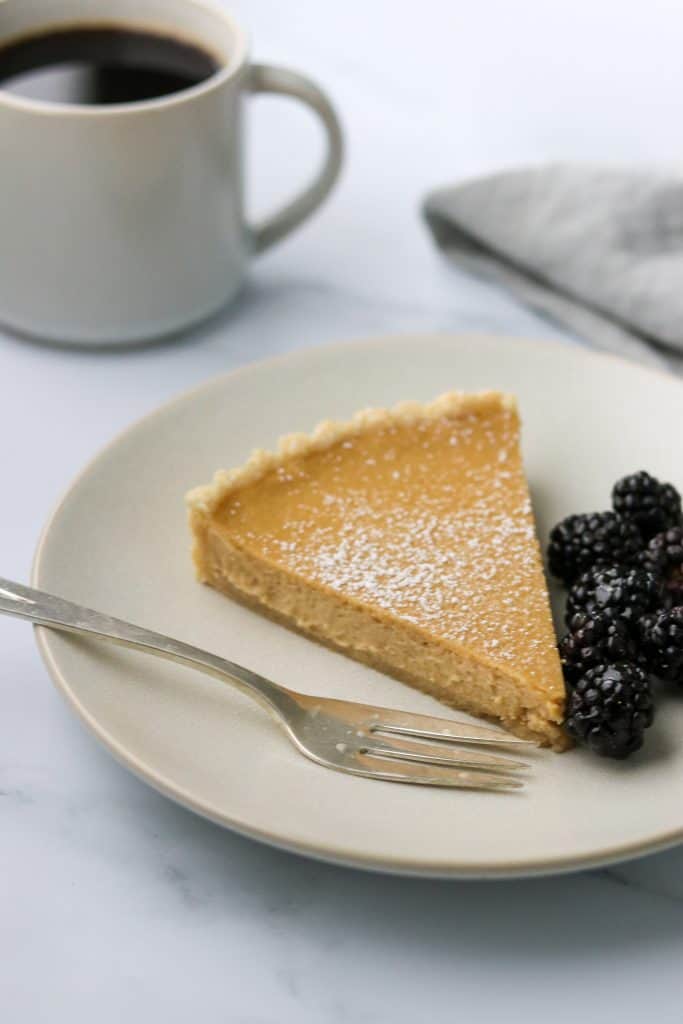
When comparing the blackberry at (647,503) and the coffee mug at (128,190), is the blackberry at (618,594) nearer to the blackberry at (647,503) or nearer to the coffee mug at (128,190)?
the blackberry at (647,503)

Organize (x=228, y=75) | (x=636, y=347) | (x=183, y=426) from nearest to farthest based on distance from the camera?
1. (x=183, y=426)
2. (x=228, y=75)
3. (x=636, y=347)

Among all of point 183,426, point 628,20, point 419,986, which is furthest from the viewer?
point 628,20

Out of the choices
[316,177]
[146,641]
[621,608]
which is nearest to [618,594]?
[621,608]

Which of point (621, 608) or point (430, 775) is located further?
point (621, 608)

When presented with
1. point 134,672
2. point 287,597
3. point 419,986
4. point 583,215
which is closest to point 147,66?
point 583,215

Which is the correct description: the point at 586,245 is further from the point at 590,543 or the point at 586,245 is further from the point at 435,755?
the point at 435,755

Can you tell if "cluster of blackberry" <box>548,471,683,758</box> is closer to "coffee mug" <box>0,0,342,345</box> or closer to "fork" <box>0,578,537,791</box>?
"fork" <box>0,578,537,791</box>

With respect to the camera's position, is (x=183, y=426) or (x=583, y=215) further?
(x=583, y=215)

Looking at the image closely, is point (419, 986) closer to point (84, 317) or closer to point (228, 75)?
point (84, 317)
